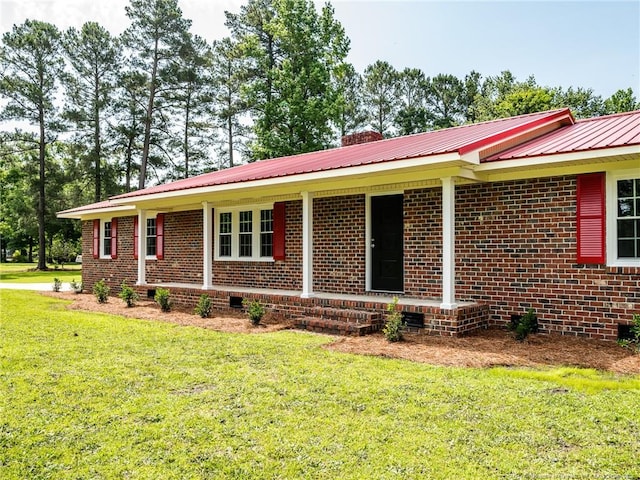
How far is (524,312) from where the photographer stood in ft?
26.1

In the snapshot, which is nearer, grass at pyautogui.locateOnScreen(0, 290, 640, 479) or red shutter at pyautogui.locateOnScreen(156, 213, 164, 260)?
grass at pyautogui.locateOnScreen(0, 290, 640, 479)

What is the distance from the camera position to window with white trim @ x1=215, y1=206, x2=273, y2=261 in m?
12.2

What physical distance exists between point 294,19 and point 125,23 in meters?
11.8

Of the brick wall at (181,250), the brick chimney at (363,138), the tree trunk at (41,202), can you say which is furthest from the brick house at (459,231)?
the tree trunk at (41,202)

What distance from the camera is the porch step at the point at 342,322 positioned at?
7.97 metres

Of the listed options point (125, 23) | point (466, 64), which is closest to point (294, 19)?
point (125, 23)

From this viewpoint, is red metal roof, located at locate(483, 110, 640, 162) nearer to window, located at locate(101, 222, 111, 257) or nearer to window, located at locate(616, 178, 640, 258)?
window, located at locate(616, 178, 640, 258)

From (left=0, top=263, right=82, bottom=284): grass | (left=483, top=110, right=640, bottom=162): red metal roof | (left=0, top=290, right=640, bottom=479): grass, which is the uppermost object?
(left=483, top=110, right=640, bottom=162): red metal roof

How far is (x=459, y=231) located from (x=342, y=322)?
2.58 metres

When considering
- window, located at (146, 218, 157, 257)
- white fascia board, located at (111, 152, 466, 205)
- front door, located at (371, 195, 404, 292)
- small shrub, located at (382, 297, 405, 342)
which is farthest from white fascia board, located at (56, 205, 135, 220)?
small shrub, located at (382, 297, 405, 342)

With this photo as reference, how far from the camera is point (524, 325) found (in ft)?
23.7

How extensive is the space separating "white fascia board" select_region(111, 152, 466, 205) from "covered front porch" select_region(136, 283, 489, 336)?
7.23 feet

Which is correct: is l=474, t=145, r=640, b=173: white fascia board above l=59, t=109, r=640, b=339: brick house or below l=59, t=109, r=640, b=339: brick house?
above

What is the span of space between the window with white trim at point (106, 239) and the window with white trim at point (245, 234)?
19.5ft
